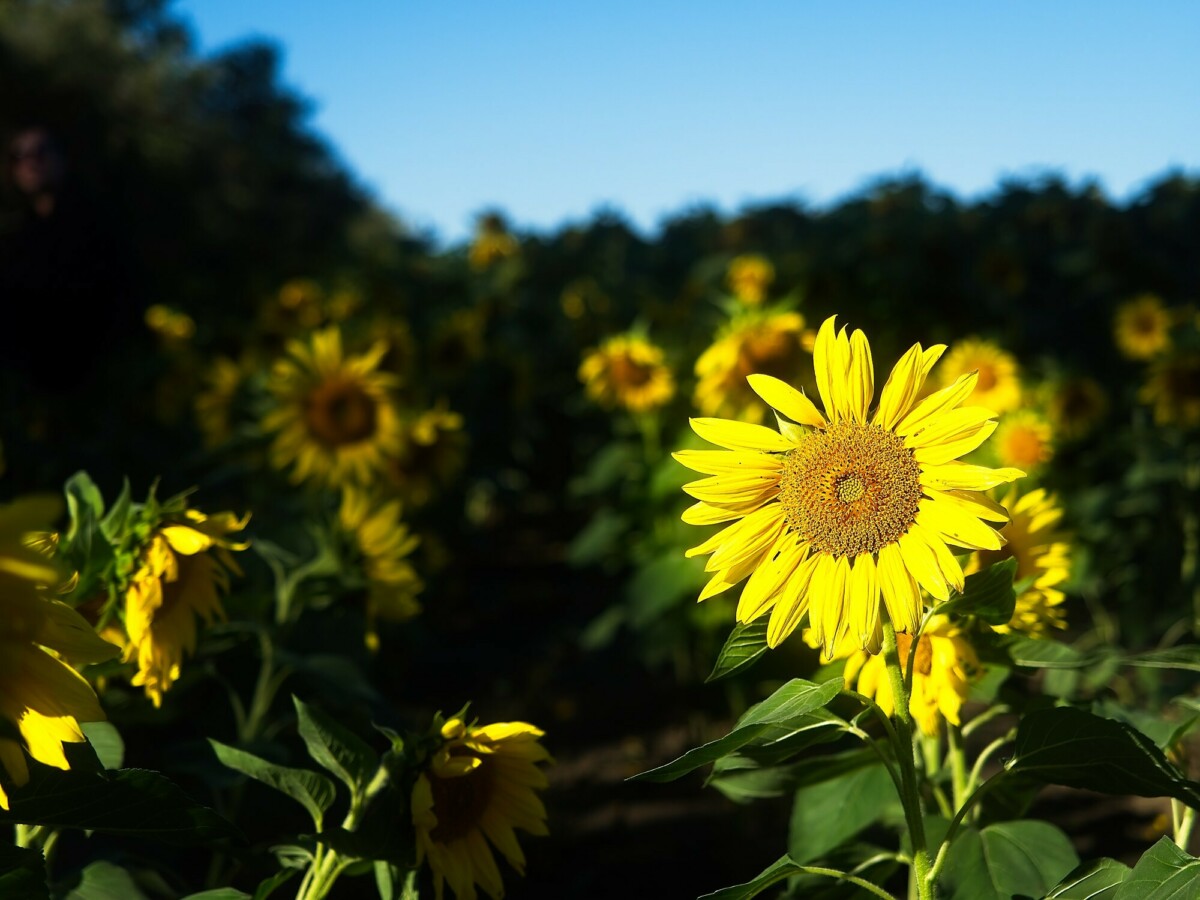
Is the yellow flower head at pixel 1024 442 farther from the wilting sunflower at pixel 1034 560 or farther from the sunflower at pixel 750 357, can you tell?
the wilting sunflower at pixel 1034 560

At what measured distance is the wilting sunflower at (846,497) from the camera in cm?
133

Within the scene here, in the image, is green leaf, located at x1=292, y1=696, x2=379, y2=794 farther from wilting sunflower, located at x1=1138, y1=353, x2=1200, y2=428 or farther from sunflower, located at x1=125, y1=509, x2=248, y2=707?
wilting sunflower, located at x1=1138, y1=353, x2=1200, y2=428

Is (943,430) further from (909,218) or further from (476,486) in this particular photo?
(909,218)

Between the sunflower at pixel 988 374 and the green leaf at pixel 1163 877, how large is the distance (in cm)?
264

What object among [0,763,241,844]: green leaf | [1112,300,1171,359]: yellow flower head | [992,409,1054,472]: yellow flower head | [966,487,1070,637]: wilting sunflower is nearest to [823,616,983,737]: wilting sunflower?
[966,487,1070,637]: wilting sunflower

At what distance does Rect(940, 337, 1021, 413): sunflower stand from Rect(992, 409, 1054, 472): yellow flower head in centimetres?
17

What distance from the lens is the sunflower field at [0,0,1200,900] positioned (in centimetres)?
136

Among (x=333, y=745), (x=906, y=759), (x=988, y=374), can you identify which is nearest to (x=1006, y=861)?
(x=906, y=759)

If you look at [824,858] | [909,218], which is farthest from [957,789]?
[909,218]

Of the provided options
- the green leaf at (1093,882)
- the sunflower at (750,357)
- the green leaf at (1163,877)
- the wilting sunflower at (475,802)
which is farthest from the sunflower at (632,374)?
the green leaf at (1163,877)

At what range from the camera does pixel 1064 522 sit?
3.64 metres

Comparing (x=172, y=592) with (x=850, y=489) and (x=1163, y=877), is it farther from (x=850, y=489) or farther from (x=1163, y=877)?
(x=1163, y=877)

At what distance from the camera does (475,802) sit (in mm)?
1628

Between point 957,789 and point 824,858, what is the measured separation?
9.2 inches
